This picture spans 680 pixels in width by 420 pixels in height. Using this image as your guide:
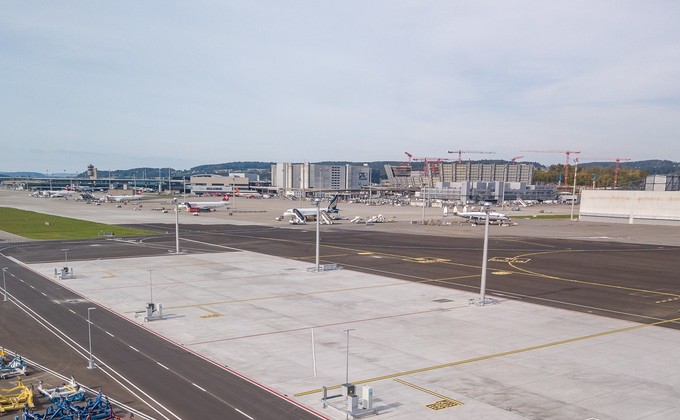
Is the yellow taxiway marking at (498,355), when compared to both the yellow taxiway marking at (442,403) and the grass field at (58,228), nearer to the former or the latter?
the yellow taxiway marking at (442,403)

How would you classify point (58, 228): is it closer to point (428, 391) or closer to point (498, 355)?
point (498, 355)

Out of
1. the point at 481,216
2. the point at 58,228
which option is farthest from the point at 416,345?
the point at 481,216

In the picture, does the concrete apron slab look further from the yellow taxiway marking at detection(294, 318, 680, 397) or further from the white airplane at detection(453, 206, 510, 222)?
the white airplane at detection(453, 206, 510, 222)

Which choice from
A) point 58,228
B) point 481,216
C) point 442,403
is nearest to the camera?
point 442,403

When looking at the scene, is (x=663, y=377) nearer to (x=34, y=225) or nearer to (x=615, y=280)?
(x=615, y=280)

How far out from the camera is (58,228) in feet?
428

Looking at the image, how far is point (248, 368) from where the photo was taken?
33.1 meters

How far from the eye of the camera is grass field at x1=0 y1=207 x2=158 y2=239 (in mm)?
115188

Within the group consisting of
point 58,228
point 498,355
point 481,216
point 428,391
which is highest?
point 428,391

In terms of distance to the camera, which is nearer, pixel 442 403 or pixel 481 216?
pixel 442 403

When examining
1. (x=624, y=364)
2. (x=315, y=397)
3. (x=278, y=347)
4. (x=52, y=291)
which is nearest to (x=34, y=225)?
(x=52, y=291)

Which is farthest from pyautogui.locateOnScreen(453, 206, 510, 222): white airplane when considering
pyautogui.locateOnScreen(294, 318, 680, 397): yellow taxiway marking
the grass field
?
pyautogui.locateOnScreen(294, 318, 680, 397): yellow taxiway marking

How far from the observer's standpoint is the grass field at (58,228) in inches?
4535

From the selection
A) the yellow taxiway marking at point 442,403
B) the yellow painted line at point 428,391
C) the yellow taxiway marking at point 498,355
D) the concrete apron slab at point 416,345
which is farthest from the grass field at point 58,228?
the yellow taxiway marking at point 442,403
